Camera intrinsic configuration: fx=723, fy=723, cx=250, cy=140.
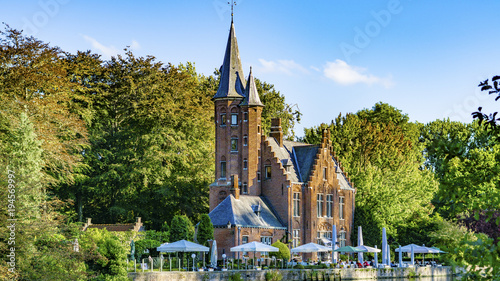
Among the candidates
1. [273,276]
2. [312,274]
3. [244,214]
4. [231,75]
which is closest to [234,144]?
[231,75]

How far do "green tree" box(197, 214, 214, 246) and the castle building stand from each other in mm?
5182

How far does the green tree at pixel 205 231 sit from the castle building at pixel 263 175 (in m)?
5.18

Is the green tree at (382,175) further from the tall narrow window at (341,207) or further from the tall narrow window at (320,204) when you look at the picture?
the tall narrow window at (320,204)

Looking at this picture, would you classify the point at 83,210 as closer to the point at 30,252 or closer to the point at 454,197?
the point at 30,252

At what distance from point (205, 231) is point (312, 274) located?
7844 mm

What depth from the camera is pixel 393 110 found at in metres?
75.6

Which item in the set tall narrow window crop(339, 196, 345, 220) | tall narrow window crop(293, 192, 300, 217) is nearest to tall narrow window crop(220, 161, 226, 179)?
tall narrow window crop(293, 192, 300, 217)

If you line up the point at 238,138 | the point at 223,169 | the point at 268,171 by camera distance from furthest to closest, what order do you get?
the point at 268,171, the point at 238,138, the point at 223,169

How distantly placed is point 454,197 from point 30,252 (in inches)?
789

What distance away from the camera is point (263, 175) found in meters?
56.8

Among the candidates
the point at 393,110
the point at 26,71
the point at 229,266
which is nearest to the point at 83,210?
the point at 26,71

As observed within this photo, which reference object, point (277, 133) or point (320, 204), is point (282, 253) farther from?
point (277, 133)

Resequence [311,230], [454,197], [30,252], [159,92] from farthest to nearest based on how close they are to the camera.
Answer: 1. [159,92]
2. [311,230]
3. [30,252]
4. [454,197]

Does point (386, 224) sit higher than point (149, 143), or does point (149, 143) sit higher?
point (149, 143)
